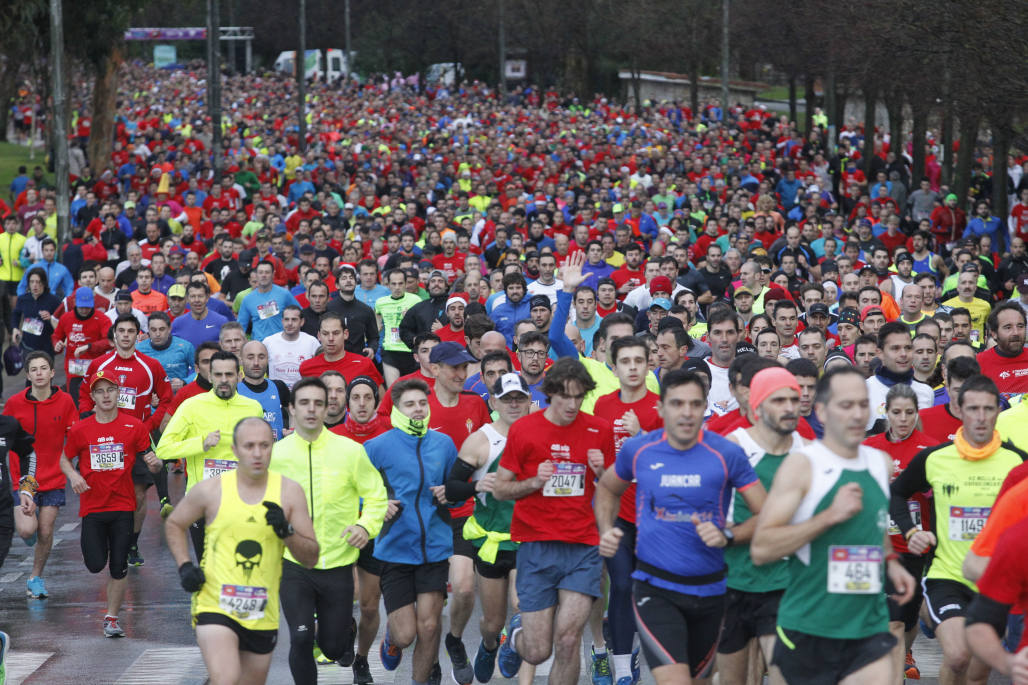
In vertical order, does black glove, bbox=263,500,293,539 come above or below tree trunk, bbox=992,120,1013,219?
below

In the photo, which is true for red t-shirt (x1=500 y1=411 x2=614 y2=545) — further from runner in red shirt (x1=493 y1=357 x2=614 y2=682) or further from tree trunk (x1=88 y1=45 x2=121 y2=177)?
tree trunk (x1=88 y1=45 x2=121 y2=177)

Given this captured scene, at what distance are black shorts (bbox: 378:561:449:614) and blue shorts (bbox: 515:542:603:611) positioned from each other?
2.28 ft

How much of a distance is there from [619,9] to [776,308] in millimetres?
48171

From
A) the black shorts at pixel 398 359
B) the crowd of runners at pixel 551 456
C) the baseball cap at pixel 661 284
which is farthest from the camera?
the black shorts at pixel 398 359

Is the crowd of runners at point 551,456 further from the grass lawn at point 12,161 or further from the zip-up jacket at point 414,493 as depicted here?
the grass lawn at point 12,161

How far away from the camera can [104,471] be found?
11.4 m

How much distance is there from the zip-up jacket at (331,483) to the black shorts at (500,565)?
2.73 feet

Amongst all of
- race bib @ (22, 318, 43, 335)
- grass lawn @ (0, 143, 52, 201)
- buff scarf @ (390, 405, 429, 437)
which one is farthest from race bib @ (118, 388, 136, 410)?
grass lawn @ (0, 143, 52, 201)

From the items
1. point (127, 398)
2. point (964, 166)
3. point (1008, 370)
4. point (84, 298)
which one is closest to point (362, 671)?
point (127, 398)

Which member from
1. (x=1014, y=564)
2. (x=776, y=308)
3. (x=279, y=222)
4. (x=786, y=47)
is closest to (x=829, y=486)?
(x=1014, y=564)

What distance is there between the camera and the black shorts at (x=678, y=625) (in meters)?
7.31

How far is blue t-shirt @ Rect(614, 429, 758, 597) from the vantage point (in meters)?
7.23

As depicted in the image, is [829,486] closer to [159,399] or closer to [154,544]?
[159,399]

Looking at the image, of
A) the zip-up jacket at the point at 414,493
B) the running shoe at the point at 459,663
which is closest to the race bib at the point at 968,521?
the zip-up jacket at the point at 414,493
